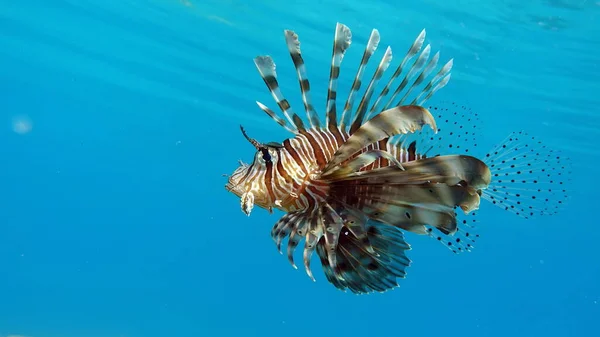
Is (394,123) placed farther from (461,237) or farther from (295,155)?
(461,237)

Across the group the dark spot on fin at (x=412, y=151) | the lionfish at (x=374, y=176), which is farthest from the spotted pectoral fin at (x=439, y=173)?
the dark spot on fin at (x=412, y=151)

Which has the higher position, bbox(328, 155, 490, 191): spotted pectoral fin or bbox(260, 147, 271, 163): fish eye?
bbox(260, 147, 271, 163): fish eye

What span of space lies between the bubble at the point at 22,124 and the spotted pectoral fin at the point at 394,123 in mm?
66389

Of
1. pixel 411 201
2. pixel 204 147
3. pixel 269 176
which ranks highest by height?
pixel 204 147

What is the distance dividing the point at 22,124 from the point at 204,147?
25806 millimetres

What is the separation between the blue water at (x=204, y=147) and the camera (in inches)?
676

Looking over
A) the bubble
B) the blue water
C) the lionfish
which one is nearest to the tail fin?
the lionfish

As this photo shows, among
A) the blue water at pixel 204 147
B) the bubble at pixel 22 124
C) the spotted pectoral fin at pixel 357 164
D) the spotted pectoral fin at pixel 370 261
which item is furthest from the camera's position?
the bubble at pixel 22 124

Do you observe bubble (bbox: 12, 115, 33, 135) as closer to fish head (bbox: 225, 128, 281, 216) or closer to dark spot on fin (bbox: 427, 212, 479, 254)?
fish head (bbox: 225, 128, 281, 216)

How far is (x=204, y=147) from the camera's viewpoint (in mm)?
55844

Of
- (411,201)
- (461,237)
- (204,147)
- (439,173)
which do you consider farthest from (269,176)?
(204,147)

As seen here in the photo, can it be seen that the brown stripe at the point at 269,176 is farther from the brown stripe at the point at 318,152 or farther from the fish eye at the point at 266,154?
the brown stripe at the point at 318,152

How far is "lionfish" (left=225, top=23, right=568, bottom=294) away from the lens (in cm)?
292

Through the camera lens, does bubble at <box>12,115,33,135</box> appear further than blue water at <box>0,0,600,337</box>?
Yes
